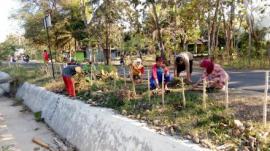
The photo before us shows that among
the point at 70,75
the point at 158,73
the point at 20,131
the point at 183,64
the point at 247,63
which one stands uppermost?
the point at 183,64

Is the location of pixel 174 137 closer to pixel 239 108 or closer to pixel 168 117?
pixel 168 117

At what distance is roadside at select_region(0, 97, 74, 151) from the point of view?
1091 centimetres

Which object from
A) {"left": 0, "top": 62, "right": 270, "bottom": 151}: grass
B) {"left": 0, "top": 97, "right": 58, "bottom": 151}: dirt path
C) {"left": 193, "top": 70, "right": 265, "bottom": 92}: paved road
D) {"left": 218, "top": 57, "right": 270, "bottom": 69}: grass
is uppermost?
{"left": 218, "top": 57, "right": 270, "bottom": 69}: grass

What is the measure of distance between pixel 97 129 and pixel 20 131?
5.29 metres

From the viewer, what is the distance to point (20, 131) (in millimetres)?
12992

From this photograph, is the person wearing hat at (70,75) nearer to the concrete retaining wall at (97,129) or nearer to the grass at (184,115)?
A: the concrete retaining wall at (97,129)

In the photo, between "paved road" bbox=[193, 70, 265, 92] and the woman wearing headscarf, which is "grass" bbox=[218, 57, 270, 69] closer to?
"paved road" bbox=[193, 70, 265, 92]

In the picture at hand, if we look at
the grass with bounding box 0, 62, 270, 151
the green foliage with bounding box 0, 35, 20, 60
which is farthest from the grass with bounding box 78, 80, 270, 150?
the green foliage with bounding box 0, 35, 20, 60

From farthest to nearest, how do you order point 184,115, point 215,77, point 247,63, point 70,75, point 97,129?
point 247,63 → point 70,75 → point 215,77 → point 97,129 → point 184,115

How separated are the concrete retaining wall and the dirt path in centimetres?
46

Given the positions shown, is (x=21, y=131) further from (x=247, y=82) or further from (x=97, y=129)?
(x=247, y=82)

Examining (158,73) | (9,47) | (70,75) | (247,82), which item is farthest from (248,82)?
(9,47)

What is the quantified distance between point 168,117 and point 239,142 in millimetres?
2047

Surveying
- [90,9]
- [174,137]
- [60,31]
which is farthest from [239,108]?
[60,31]
